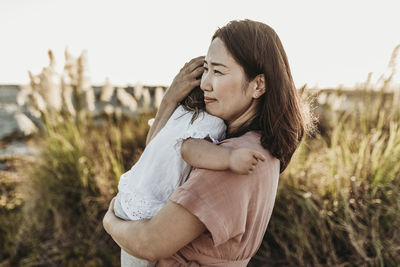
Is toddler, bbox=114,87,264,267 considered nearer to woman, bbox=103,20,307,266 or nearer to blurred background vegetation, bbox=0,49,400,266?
woman, bbox=103,20,307,266

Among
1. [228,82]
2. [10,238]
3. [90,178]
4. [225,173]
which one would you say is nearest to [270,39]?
[228,82]

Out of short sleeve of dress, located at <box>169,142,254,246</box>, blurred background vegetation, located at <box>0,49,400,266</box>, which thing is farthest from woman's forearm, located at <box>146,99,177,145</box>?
blurred background vegetation, located at <box>0,49,400,266</box>

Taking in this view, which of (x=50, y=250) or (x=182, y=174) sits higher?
(x=182, y=174)

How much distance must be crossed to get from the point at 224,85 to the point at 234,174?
368 mm

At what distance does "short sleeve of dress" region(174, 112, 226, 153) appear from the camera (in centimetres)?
142

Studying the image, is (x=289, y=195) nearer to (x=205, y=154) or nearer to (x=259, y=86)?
(x=259, y=86)

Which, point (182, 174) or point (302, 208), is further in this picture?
point (302, 208)

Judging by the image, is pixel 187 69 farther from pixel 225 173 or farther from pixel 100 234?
pixel 100 234

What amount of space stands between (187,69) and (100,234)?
2790 mm

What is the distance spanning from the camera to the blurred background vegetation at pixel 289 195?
3059 millimetres

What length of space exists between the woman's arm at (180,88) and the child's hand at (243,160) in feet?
1.68

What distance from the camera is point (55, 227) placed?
13.0 feet

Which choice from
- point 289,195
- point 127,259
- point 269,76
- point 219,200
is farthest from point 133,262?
point 289,195

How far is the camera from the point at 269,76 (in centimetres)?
141
